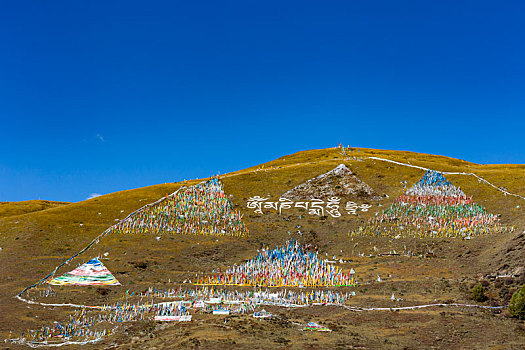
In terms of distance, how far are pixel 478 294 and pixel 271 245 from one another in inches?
1314

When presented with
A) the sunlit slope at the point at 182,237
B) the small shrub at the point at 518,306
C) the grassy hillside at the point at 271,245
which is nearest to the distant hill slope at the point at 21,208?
the grassy hillside at the point at 271,245

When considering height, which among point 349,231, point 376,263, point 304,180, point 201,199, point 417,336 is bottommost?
point 417,336

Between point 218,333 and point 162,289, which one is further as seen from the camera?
point 162,289

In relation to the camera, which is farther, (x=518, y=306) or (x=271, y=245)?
(x=271, y=245)

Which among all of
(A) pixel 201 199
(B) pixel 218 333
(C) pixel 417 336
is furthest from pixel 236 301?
(A) pixel 201 199

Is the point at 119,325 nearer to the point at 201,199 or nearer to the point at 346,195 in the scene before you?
the point at 201,199

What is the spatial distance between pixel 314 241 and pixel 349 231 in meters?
7.30

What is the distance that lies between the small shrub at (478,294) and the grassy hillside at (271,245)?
1.34 meters

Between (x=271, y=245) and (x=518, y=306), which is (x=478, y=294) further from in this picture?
(x=271, y=245)

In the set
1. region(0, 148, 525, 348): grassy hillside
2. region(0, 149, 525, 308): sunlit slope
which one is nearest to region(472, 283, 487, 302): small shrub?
region(0, 148, 525, 348): grassy hillside

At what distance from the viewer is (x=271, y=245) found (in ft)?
205

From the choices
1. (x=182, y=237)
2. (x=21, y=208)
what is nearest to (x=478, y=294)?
(x=182, y=237)

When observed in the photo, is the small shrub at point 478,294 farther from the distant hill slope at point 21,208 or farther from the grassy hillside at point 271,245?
the distant hill slope at point 21,208

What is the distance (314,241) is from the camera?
6419 centimetres
